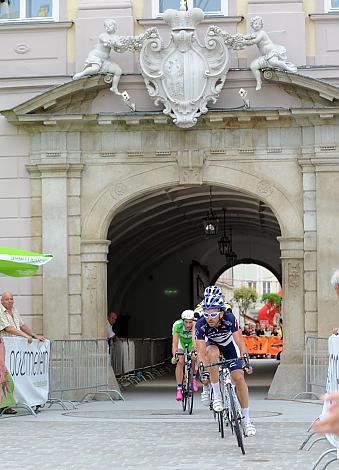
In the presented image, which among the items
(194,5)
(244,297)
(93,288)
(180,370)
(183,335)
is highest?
(194,5)

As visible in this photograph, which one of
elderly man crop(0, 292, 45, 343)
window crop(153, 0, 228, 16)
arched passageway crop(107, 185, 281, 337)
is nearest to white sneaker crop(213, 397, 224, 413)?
elderly man crop(0, 292, 45, 343)

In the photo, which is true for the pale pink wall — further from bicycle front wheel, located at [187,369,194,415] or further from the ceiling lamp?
the ceiling lamp

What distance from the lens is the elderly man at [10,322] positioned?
1723 cm

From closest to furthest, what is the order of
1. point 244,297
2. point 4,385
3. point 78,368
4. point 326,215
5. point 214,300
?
point 214,300
point 4,385
point 78,368
point 326,215
point 244,297

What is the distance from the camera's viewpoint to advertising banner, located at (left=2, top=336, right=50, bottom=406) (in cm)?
1683

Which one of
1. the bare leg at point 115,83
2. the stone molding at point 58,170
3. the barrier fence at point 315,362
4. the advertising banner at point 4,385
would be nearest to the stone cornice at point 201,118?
the bare leg at point 115,83

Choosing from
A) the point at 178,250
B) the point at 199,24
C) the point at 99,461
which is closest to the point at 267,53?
the point at 199,24

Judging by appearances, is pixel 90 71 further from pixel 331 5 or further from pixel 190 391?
pixel 190 391

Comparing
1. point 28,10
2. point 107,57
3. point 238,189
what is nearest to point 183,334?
point 238,189

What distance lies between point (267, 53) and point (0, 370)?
25.6 feet

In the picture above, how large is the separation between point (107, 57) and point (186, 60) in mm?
1406

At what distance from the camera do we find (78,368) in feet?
66.6

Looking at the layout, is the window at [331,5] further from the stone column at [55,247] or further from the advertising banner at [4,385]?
the advertising banner at [4,385]

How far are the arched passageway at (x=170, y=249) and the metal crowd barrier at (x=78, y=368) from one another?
3.18m
